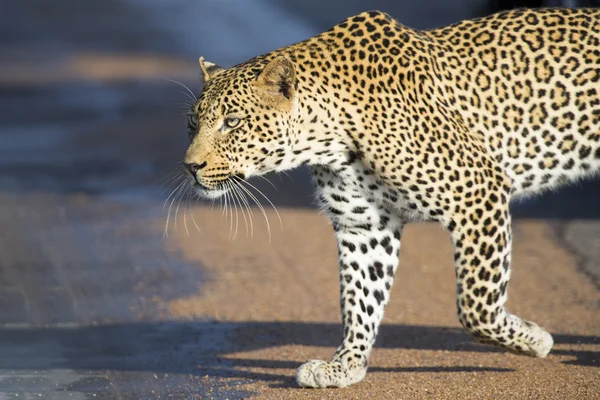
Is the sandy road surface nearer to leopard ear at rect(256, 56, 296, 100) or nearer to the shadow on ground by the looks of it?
the shadow on ground

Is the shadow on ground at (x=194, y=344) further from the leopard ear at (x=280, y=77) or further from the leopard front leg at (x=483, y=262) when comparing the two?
the leopard ear at (x=280, y=77)

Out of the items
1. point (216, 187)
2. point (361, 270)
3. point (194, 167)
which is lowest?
point (361, 270)

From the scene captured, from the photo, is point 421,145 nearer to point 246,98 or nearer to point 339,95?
point 339,95

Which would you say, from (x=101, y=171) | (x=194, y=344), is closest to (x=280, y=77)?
(x=194, y=344)

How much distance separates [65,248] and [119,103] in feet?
34.4

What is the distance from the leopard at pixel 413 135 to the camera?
24.7 ft

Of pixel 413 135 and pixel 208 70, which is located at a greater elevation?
pixel 208 70

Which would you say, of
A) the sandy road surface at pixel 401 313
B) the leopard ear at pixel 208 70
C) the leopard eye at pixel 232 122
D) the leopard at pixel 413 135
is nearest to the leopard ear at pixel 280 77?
the leopard at pixel 413 135

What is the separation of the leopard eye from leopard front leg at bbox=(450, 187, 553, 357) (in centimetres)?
135

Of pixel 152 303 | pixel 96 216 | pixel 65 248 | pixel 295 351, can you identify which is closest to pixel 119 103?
pixel 96 216

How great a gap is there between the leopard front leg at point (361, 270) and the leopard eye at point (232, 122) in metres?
0.80

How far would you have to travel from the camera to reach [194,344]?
9.20 m

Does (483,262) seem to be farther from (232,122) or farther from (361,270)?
(232,122)

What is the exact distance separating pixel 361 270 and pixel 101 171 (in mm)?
8560
